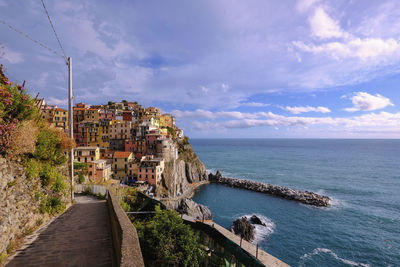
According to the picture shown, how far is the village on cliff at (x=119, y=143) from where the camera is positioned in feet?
140

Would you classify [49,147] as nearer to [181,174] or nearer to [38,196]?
[38,196]

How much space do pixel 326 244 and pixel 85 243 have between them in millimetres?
33116

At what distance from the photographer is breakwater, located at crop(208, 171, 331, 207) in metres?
41.3

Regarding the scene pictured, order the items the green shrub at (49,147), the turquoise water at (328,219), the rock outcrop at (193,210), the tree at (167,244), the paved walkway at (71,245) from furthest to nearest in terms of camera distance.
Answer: the rock outcrop at (193,210), the turquoise water at (328,219), the green shrub at (49,147), the tree at (167,244), the paved walkway at (71,245)

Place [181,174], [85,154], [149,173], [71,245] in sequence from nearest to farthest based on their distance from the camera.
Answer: [71,245], [85,154], [149,173], [181,174]

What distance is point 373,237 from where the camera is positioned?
1105 inches

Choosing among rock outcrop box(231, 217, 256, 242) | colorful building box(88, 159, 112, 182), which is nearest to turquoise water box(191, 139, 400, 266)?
rock outcrop box(231, 217, 256, 242)

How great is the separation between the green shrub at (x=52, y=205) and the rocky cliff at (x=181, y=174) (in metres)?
37.0

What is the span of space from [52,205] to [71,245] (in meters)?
4.07

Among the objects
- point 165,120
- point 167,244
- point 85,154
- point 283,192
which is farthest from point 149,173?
point 167,244

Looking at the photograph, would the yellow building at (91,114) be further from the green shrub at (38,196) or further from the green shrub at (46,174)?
the green shrub at (38,196)

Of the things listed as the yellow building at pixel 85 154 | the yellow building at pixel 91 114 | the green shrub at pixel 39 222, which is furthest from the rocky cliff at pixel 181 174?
the green shrub at pixel 39 222

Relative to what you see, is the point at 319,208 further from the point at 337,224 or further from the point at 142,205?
the point at 142,205

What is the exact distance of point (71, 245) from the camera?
6.25 metres
